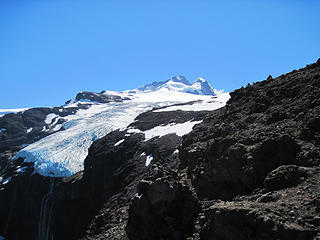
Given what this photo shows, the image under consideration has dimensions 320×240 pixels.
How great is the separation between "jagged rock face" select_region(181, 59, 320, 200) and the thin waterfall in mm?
43390

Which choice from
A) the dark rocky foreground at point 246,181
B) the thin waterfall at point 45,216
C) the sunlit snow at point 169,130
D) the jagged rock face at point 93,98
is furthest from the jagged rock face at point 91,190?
the jagged rock face at point 93,98

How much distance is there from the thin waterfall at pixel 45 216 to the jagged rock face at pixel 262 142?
43.4 metres

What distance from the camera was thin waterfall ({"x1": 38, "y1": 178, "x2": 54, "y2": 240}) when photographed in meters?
53.1

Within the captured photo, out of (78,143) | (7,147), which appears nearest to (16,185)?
(78,143)

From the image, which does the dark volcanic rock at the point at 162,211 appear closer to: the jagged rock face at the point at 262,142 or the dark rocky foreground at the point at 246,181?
the dark rocky foreground at the point at 246,181

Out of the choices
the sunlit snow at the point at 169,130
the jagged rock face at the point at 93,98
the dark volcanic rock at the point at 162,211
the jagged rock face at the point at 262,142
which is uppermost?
the jagged rock face at the point at 93,98

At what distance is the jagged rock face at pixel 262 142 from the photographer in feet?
43.1

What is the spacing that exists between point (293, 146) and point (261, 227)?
19.6ft

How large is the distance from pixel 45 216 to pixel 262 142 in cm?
5510

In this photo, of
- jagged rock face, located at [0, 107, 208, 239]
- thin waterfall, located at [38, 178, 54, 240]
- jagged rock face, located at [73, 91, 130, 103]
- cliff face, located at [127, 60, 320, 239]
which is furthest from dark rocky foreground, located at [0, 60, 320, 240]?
jagged rock face, located at [73, 91, 130, 103]

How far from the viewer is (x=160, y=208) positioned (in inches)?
539

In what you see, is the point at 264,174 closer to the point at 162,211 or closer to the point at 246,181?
A: the point at 246,181

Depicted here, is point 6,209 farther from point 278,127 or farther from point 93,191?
point 278,127

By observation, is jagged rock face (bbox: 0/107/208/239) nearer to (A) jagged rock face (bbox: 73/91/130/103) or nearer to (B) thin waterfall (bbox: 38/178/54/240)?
(B) thin waterfall (bbox: 38/178/54/240)
